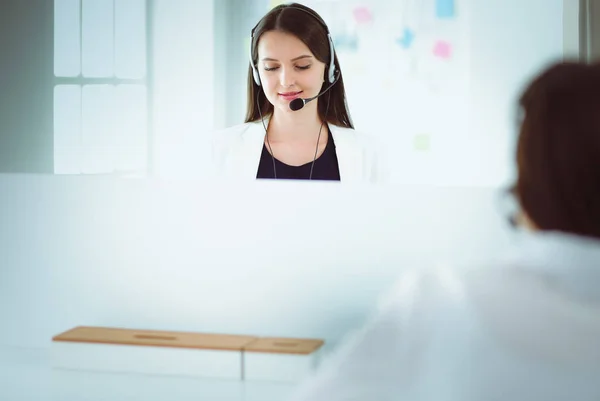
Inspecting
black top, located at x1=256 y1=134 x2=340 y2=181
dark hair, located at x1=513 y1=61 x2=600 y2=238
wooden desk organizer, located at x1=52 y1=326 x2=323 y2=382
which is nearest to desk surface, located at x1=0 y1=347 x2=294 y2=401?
wooden desk organizer, located at x1=52 y1=326 x2=323 y2=382

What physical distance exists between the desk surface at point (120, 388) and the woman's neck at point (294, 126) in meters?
0.69

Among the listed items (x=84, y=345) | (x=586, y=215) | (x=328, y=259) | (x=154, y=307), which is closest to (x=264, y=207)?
(x=328, y=259)

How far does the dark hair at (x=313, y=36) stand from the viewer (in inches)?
98.0

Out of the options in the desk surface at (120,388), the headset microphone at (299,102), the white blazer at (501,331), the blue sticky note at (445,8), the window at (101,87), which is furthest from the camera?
the window at (101,87)

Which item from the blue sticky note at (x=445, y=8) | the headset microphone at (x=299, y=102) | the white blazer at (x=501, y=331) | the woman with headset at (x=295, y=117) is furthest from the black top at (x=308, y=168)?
the white blazer at (x=501, y=331)

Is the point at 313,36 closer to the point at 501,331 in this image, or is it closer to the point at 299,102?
the point at 299,102

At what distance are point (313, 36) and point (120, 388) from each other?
1.08 metres

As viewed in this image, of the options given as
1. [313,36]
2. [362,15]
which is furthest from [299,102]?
[362,15]

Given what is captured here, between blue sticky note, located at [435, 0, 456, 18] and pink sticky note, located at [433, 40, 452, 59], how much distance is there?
0.07 m

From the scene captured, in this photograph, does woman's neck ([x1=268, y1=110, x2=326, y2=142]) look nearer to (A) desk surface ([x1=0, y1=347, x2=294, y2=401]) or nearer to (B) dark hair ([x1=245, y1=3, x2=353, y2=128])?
(B) dark hair ([x1=245, y1=3, x2=353, y2=128])

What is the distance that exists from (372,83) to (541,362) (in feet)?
4.77

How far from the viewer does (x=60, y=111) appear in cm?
273

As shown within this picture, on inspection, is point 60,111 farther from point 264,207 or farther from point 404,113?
point 404,113

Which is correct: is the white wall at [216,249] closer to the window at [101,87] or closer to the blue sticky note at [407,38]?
the window at [101,87]
